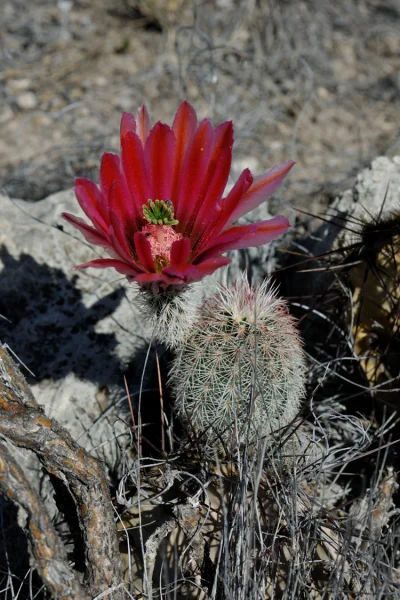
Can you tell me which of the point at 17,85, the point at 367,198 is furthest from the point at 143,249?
the point at 17,85

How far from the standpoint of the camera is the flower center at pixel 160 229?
141cm

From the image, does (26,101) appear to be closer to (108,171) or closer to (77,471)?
(108,171)

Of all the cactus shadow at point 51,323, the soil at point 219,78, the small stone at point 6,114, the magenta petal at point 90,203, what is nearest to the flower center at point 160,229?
the magenta petal at point 90,203

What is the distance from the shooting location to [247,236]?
1257 mm

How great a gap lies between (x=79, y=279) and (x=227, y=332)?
661mm

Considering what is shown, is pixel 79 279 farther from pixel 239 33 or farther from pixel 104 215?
pixel 239 33

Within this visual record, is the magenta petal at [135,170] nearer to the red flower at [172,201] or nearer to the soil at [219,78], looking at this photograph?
the red flower at [172,201]

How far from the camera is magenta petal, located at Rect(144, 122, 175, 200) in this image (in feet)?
4.57

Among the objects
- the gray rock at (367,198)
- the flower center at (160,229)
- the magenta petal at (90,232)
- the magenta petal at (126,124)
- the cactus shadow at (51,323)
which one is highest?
the gray rock at (367,198)

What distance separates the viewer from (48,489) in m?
1.68

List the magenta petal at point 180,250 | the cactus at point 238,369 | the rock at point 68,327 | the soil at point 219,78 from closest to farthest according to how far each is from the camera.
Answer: the magenta petal at point 180,250, the cactus at point 238,369, the rock at point 68,327, the soil at point 219,78

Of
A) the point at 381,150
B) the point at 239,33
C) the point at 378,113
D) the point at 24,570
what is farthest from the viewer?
the point at 239,33

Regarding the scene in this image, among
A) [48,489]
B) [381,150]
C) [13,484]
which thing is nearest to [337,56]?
[381,150]

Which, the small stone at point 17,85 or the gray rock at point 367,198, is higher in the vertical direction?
the small stone at point 17,85
